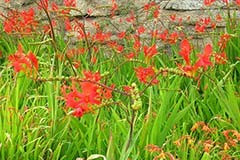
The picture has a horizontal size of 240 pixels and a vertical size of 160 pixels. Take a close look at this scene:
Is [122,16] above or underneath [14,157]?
above

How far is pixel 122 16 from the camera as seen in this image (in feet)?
13.4

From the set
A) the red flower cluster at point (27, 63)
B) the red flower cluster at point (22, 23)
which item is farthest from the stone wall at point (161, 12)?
the red flower cluster at point (27, 63)

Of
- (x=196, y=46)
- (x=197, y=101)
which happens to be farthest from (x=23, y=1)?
(x=197, y=101)

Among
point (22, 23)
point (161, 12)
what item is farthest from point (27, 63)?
point (161, 12)

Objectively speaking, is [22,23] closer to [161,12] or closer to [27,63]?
[161,12]

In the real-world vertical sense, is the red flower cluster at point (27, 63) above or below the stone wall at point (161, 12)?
above

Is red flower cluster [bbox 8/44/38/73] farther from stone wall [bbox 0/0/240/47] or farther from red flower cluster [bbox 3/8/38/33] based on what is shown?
stone wall [bbox 0/0/240/47]

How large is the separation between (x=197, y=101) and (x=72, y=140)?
70 centimetres

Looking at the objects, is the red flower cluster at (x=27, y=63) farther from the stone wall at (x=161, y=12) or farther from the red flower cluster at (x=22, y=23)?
the stone wall at (x=161, y=12)

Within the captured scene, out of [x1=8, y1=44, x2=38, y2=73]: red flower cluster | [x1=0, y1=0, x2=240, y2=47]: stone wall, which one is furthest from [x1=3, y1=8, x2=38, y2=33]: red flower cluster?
[x1=8, y1=44, x2=38, y2=73]: red flower cluster

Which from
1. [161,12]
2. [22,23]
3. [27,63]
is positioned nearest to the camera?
[27,63]

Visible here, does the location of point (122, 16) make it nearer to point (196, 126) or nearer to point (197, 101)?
point (197, 101)

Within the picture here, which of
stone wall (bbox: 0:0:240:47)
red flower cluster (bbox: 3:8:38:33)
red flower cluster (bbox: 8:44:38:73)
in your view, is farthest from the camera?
stone wall (bbox: 0:0:240:47)

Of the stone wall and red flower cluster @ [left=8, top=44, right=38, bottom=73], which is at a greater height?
red flower cluster @ [left=8, top=44, right=38, bottom=73]
